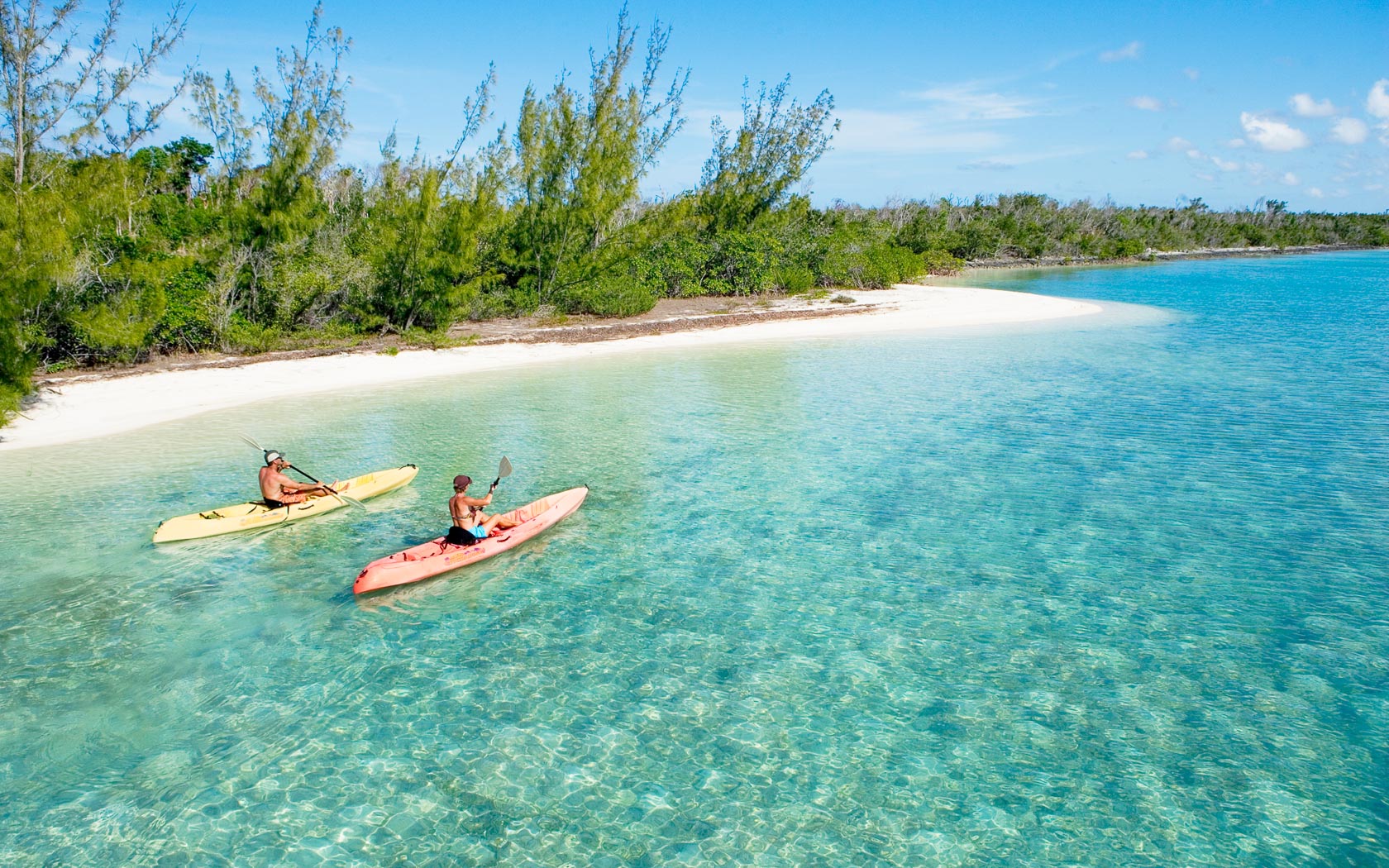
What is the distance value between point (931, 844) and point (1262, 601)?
5.43m

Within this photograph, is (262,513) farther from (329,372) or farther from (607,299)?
(607,299)

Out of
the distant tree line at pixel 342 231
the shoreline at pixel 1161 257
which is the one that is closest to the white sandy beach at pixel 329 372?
the distant tree line at pixel 342 231

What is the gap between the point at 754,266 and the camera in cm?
3722

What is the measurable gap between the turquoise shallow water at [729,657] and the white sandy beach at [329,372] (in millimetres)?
1391

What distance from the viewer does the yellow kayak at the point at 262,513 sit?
10594mm

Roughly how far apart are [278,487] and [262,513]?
37cm

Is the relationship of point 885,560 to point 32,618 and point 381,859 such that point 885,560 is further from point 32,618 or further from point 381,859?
point 32,618

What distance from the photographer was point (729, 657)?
7945 millimetres

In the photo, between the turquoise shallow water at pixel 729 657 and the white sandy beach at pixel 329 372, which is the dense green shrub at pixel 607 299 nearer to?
the white sandy beach at pixel 329 372

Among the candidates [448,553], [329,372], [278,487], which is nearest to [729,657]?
[448,553]

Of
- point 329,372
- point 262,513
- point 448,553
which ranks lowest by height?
point 448,553

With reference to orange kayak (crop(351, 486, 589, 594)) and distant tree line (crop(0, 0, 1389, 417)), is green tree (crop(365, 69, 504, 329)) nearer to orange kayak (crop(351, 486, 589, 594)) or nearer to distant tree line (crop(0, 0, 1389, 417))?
distant tree line (crop(0, 0, 1389, 417))

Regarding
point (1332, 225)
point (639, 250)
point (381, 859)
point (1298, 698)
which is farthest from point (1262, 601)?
point (1332, 225)

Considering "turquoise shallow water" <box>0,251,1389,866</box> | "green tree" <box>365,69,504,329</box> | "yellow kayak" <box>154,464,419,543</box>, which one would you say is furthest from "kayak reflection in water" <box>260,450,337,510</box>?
"green tree" <box>365,69,504,329</box>
